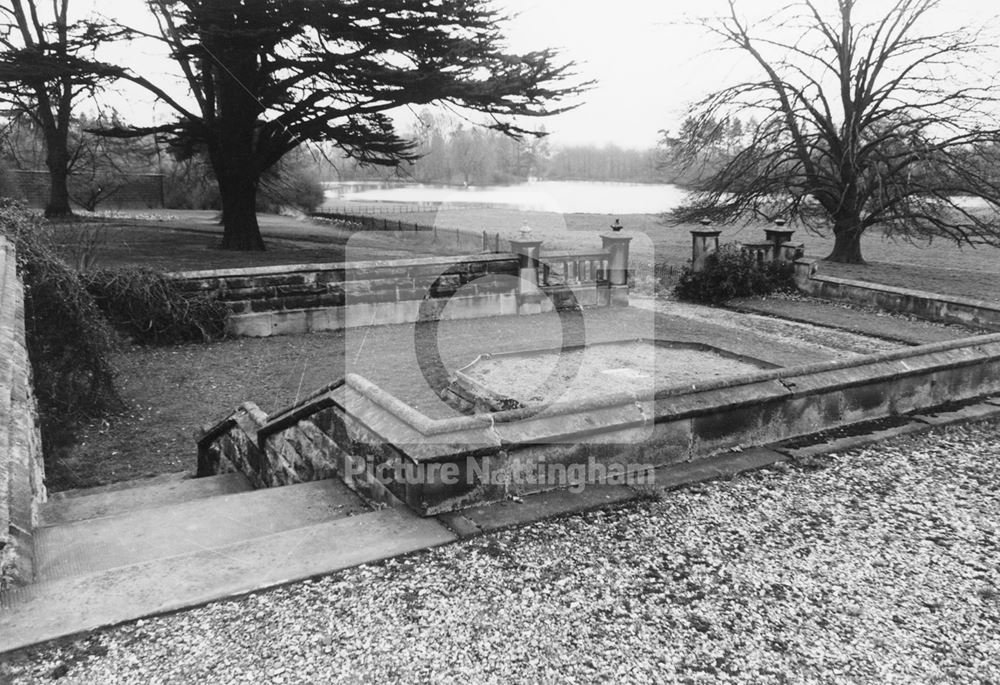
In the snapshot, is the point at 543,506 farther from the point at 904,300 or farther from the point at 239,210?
the point at 239,210

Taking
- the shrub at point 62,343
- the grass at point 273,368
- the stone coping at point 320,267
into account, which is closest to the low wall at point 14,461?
the shrub at point 62,343

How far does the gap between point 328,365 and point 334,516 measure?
233 inches

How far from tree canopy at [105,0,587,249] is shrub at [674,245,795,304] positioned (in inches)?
292

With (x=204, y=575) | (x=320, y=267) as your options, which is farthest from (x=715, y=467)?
(x=320, y=267)

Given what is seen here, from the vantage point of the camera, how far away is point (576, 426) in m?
4.30

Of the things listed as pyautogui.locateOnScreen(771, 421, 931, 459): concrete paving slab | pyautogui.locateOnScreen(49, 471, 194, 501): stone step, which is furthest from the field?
pyautogui.locateOnScreen(771, 421, 931, 459): concrete paving slab

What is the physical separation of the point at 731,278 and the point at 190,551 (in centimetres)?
Answer: 1336

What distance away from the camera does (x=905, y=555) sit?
3605mm

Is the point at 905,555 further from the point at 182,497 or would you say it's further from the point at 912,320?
the point at 912,320

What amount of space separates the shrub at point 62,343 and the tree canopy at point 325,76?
12.2m

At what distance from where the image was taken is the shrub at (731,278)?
15133mm

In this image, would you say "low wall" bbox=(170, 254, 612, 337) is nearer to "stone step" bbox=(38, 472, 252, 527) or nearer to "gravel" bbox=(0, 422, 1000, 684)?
"stone step" bbox=(38, 472, 252, 527)

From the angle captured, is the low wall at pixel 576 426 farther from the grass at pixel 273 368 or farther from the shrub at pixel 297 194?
the shrub at pixel 297 194

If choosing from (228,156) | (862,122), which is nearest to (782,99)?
(862,122)
